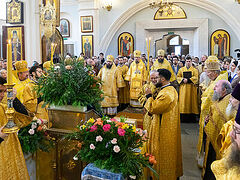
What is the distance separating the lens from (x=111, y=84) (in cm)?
723

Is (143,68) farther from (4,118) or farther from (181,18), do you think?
(181,18)

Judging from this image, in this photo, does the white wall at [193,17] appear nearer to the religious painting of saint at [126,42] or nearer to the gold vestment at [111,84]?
the religious painting of saint at [126,42]

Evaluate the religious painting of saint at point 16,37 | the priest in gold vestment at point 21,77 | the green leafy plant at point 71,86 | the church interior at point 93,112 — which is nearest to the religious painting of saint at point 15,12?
the church interior at point 93,112

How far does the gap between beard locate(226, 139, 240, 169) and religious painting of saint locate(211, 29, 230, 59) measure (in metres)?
13.2

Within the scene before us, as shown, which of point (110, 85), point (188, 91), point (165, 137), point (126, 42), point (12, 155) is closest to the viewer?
point (12, 155)

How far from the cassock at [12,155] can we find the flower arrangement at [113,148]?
0.60m

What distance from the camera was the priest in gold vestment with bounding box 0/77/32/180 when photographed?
6.88 feet

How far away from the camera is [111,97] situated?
23.6ft

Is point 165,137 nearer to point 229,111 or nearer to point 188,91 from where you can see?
point 229,111

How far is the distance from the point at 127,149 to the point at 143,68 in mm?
5820

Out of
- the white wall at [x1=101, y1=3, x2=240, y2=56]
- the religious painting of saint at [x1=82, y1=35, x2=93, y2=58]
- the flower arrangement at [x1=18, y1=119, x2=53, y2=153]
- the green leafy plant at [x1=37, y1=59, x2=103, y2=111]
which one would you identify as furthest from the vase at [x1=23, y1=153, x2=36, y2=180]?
the white wall at [x1=101, y1=3, x2=240, y2=56]

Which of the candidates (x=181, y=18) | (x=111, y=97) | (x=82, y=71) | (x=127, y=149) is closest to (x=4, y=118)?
(x=82, y=71)

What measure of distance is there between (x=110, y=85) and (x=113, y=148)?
17.8ft

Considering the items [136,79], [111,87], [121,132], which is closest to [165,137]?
[121,132]
